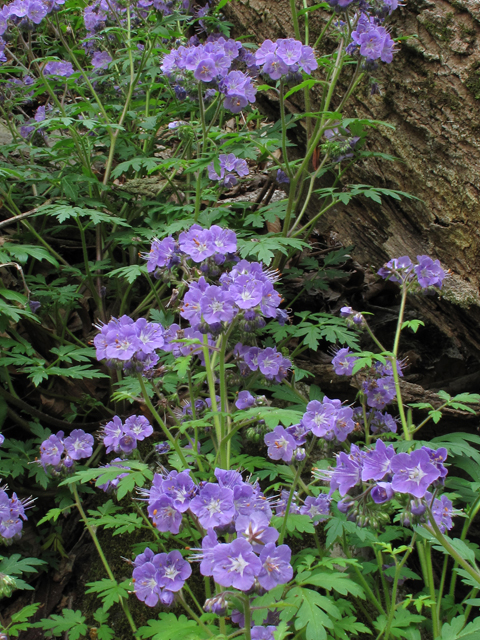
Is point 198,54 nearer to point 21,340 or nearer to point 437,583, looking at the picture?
point 21,340

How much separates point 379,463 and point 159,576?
0.85m

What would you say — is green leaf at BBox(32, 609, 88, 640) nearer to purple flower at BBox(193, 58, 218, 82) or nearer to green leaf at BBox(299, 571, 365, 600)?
green leaf at BBox(299, 571, 365, 600)

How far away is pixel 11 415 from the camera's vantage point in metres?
2.96

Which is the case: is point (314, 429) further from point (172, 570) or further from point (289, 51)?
point (289, 51)

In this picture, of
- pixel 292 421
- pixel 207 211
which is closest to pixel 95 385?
pixel 207 211

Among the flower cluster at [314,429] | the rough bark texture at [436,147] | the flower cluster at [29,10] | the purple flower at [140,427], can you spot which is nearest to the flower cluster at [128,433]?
the purple flower at [140,427]

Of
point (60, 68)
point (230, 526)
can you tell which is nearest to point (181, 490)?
point (230, 526)

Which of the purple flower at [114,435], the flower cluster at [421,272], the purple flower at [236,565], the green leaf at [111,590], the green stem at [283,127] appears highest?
the green stem at [283,127]

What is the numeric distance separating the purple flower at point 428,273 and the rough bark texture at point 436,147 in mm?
411

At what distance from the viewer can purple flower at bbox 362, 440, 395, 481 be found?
58.0 inches

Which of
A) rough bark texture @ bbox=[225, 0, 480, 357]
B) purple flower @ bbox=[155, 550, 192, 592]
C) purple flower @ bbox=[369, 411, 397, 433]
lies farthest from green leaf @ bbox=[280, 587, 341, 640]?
rough bark texture @ bbox=[225, 0, 480, 357]

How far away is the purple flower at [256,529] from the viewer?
130cm

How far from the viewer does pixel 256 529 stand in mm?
1318

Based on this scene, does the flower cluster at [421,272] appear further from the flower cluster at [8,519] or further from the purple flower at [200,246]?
the flower cluster at [8,519]
